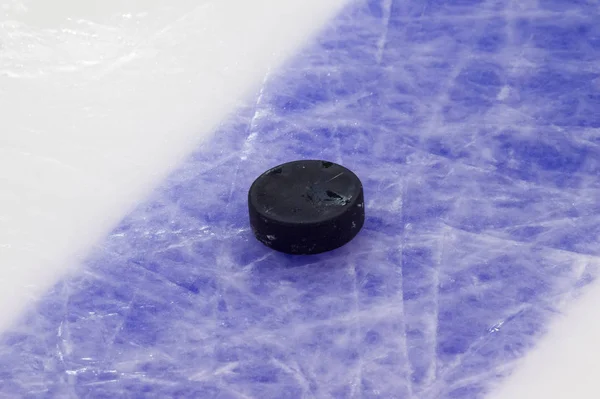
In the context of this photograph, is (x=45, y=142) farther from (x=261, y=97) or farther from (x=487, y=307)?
(x=487, y=307)

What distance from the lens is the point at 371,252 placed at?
194 centimetres

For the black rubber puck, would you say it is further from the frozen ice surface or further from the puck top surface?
the frozen ice surface

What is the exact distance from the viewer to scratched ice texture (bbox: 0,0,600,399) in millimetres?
1684

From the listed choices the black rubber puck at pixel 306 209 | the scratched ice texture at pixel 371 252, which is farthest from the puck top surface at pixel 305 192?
the scratched ice texture at pixel 371 252

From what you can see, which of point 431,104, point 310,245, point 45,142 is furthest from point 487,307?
point 45,142

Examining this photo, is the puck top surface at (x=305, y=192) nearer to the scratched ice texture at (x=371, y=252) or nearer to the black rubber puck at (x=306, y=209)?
the black rubber puck at (x=306, y=209)

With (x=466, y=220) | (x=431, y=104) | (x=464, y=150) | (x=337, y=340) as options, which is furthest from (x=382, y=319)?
(x=431, y=104)

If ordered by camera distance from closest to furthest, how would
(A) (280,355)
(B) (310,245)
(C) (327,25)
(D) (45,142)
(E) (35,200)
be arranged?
(A) (280,355), (B) (310,245), (E) (35,200), (D) (45,142), (C) (327,25)

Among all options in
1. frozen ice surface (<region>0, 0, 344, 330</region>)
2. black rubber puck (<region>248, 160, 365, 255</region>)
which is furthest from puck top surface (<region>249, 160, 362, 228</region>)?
frozen ice surface (<region>0, 0, 344, 330</region>)

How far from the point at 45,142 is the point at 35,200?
0.79ft

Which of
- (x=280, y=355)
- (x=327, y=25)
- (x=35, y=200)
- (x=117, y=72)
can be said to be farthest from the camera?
(x=327, y=25)

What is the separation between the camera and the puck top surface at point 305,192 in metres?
1.89

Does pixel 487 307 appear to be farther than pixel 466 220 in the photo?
No

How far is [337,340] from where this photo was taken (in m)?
1.73
